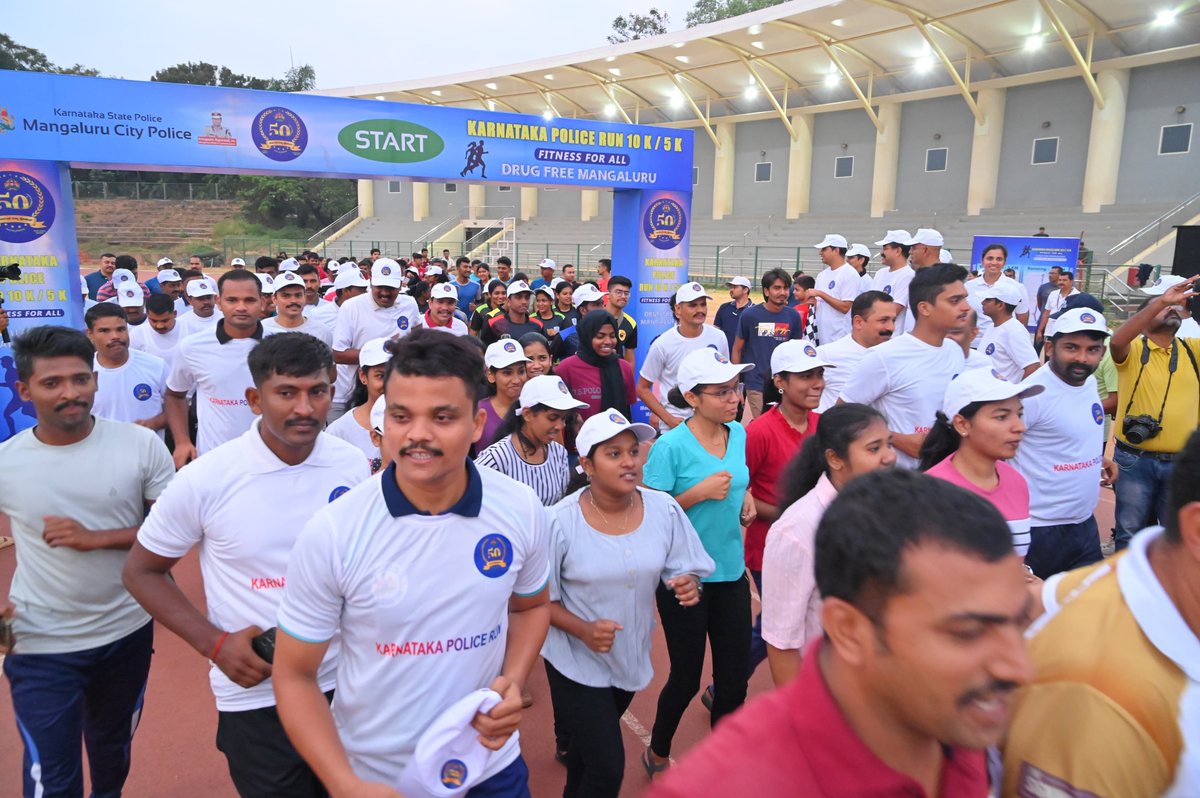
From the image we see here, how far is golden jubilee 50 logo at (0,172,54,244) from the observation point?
8.23m

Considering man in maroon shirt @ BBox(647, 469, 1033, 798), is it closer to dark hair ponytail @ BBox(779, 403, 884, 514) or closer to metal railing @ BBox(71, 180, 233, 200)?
dark hair ponytail @ BBox(779, 403, 884, 514)

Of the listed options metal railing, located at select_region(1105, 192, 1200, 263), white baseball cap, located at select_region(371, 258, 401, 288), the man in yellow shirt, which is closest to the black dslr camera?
the man in yellow shirt

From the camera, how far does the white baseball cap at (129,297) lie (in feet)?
24.5

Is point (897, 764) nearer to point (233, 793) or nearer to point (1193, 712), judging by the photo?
point (1193, 712)

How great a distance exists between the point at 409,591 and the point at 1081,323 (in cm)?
363

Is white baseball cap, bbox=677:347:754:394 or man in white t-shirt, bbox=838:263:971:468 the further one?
man in white t-shirt, bbox=838:263:971:468

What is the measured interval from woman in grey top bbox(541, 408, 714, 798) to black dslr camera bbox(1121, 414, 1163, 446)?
3238 mm

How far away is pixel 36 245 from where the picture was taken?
8.45 metres

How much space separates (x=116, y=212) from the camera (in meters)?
43.1

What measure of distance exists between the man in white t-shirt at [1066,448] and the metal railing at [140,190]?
48.2 m

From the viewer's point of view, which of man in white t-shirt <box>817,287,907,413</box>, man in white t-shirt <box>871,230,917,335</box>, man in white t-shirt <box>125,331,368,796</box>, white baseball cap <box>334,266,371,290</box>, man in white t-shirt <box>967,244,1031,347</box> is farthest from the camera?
white baseball cap <box>334,266,371,290</box>

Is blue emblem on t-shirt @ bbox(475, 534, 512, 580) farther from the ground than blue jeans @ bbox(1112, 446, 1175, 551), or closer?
farther from the ground

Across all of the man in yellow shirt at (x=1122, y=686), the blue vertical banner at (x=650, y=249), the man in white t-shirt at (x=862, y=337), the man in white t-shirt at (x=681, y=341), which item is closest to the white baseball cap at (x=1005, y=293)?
the man in white t-shirt at (x=681, y=341)

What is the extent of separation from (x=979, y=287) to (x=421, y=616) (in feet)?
25.3
